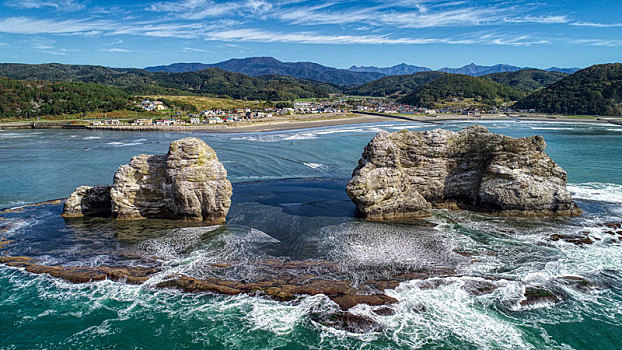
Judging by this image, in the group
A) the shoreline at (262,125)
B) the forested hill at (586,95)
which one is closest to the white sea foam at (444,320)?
the shoreline at (262,125)

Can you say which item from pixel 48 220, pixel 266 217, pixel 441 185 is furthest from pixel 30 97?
pixel 441 185

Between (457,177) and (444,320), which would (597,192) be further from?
(444,320)

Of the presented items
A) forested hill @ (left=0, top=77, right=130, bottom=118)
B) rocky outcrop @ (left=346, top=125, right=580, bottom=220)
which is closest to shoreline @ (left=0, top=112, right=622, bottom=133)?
forested hill @ (left=0, top=77, right=130, bottom=118)

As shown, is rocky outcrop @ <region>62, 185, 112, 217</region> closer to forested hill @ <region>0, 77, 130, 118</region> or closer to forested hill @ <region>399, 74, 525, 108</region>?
forested hill @ <region>0, 77, 130, 118</region>

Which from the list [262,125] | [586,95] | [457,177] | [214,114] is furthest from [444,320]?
[586,95]

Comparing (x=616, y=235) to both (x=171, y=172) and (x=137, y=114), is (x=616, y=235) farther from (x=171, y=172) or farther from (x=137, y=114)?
(x=137, y=114)

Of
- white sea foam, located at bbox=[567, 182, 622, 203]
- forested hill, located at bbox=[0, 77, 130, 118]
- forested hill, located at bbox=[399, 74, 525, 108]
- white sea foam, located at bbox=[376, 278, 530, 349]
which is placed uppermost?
forested hill, located at bbox=[399, 74, 525, 108]
